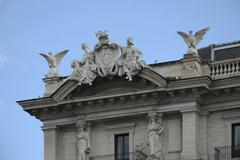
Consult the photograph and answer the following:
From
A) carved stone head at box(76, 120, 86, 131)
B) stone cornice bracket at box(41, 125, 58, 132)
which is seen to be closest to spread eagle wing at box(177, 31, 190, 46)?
carved stone head at box(76, 120, 86, 131)

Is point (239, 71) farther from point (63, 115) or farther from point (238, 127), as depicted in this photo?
point (63, 115)

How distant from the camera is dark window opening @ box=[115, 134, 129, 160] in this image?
74.1 m

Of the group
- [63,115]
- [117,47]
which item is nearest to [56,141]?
[63,115]

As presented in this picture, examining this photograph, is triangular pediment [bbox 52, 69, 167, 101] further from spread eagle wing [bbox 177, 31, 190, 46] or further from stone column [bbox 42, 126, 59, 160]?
spread eagle wing [bbox 177, 31, 190, 46]

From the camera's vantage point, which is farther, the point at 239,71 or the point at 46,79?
the point at 46,79

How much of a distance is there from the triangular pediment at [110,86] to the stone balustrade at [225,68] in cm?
294

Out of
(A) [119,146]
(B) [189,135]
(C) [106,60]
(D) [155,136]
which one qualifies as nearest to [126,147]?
(A) [119,146]

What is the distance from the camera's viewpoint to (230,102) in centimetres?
7188

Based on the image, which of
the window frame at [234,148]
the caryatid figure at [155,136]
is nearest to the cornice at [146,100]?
the caryatid figure at [155,136]

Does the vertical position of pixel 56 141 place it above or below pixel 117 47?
below

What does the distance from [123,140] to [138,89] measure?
10.7 ft

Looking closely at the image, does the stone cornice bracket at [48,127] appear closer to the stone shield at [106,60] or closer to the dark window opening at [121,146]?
the dark window opening at [121,146]

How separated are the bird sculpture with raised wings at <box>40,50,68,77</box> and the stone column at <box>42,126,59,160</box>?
342 cm

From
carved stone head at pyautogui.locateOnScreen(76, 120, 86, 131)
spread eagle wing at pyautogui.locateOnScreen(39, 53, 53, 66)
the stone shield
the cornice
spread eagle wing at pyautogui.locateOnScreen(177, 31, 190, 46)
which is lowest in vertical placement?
carved stone head at pyautogui.locateOnScreen(76, 120, 86, 131)
